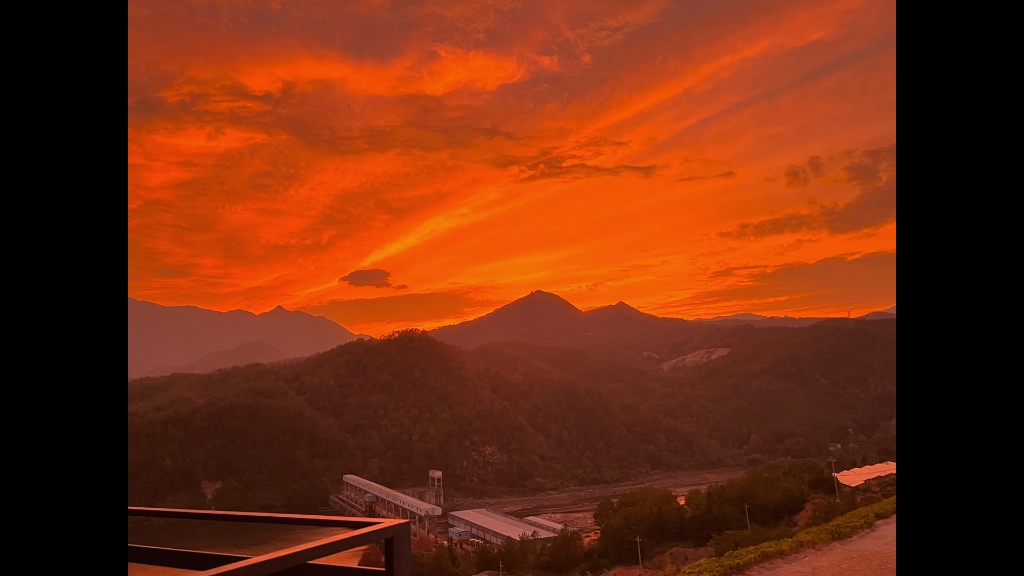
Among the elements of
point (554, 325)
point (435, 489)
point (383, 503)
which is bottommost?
point (435, 489)

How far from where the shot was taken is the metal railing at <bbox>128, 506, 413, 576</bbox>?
1250mm

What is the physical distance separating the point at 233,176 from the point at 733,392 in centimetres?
2642

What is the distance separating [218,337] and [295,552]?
5284 cm

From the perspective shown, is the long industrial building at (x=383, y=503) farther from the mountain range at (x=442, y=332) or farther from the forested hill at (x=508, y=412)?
the mountain range at (x=442, y=332)

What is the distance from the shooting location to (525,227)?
124 feet

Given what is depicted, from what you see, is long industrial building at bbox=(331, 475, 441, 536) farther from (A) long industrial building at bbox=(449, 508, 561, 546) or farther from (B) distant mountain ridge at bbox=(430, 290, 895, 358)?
(B) distant mountain ridge at bbox=(430, 290, 895, 358)

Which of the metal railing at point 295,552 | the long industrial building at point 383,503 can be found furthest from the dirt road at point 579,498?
the metal railing at point 295,552

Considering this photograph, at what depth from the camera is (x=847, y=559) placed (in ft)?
28.5

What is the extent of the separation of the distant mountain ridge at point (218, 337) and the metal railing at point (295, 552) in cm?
4414

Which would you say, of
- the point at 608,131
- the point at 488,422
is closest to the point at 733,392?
the point at 488,422

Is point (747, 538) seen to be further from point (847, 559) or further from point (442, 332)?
point (442, 332)

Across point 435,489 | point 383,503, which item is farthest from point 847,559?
point 435,489

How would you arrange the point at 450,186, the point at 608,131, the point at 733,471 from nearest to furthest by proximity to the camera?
1. the point at 450,186
2. the point at 733,471
3. the point at 608,131
